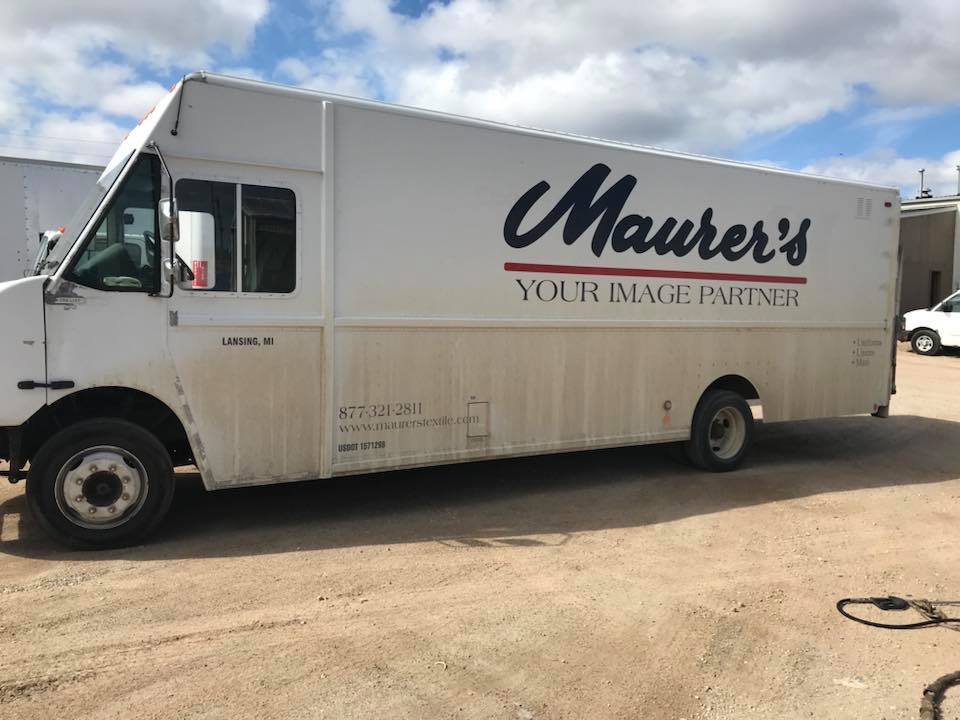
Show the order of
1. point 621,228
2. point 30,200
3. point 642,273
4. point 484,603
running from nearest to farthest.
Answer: point 484,603 < point 621,228 < point 642,273 < point 30,200

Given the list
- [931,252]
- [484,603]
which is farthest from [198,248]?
[931,252]

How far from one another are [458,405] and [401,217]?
1.58 m

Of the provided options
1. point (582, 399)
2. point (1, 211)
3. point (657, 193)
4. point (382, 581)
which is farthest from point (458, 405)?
point (1, 211)

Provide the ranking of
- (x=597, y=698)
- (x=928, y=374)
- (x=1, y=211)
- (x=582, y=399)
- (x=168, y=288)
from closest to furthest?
(x=597, y=698), (x=168, y=288), (x=582, y=399), (x=1, y=211), (x=928, y=374)

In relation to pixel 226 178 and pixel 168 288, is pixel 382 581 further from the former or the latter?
pixel 226 178

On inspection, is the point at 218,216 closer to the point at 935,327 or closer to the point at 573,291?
the point at 573,291

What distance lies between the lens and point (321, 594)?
437 cm

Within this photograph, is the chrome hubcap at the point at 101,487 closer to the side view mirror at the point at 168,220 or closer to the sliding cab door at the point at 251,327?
the sliding cab door at the point at 251,327

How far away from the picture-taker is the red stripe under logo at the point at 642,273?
20.7ft

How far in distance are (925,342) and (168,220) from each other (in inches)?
858

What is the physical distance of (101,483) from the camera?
4898 mm

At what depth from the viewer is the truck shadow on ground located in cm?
536

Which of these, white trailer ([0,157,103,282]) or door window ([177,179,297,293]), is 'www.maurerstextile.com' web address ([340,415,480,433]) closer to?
door window ([177,179,297,293])

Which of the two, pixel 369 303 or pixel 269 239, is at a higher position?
pixel 269 239
